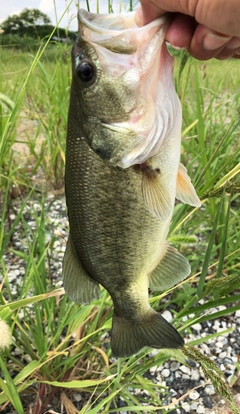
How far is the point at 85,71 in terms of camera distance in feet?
3.07

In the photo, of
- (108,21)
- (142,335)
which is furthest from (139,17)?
(142,335)

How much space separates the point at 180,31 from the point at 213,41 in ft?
0.31

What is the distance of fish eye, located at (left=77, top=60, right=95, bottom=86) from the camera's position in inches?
36.6

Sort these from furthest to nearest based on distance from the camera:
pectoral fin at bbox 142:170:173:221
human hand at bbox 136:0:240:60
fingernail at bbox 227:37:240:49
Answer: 1. fingernail at bbox 227:37:240:49
2. pectoral fin at bbox 142:170:173:221
3. human hand at bbox 136:0:240:60

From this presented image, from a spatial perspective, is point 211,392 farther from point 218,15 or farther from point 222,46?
point 218,15

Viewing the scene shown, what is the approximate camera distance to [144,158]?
96 centimetres

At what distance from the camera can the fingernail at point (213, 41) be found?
0.99m

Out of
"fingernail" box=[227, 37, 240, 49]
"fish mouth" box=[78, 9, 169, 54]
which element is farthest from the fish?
"fingernail" box=[227, 37, 240, 49]

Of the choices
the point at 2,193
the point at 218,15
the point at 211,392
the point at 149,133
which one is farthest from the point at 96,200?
the point at 2,193

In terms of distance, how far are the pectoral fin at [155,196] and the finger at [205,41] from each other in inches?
12.7

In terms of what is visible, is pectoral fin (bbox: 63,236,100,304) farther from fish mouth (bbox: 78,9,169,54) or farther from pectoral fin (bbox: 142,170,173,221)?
fish mouth (bbox: 78,9,169,54)

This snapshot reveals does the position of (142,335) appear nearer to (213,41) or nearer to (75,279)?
(75,279)

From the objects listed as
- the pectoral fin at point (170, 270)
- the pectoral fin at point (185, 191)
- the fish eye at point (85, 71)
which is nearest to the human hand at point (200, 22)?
the fish eye at point (85, 71)

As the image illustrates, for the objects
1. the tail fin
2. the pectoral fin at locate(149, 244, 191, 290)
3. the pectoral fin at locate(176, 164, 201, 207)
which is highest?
the pectoral fin at locate(176, 164, 201, 207)
